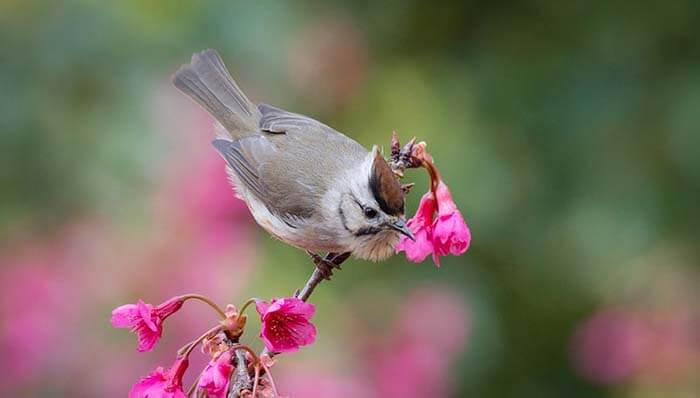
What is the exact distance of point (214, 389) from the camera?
2.02m

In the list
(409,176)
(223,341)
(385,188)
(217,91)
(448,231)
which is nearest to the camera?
(223,341)

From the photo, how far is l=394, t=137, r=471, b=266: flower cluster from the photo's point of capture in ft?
7.63

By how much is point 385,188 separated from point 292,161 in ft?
1.83

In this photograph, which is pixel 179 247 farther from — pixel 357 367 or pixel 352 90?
pixel 352 90

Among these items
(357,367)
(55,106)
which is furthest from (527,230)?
(55,106)

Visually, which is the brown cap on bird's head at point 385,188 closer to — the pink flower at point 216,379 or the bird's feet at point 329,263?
the bird's feet at point 329,263

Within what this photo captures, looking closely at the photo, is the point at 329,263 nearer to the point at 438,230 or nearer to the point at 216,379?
the point at 438,230

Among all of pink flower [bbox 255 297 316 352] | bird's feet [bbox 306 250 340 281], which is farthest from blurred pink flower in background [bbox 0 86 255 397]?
pink flower [bbox 255 297 316 352]

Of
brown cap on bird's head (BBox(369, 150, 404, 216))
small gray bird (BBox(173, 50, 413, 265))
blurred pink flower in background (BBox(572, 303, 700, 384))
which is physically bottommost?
brown cap on bird's head (BBox(369, 150, 404, 216))

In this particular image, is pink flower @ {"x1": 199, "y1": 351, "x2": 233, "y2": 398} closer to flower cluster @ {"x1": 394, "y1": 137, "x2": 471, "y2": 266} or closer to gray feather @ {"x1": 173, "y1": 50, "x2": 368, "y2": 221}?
flower cluster @ {"x1": 394, "y1": 137, "x2": 471, "y2": 266}

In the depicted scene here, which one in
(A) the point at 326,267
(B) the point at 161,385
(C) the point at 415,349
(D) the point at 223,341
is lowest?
(B) the point at 161,385

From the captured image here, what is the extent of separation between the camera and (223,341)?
2.12m

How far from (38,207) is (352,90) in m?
1.38

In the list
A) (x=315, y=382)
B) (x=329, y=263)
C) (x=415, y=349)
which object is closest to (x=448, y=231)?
(x=329, y=263)
